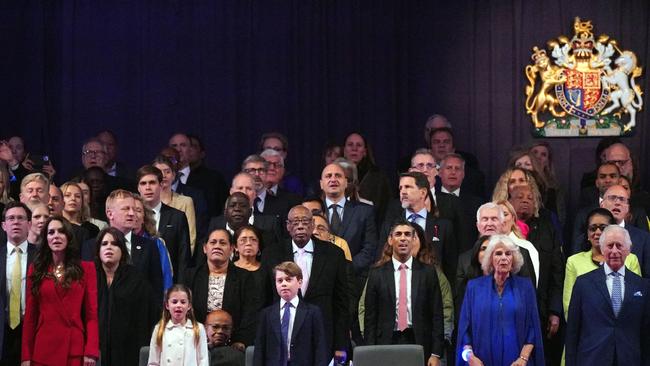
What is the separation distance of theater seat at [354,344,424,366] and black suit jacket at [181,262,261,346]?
2.72 ft

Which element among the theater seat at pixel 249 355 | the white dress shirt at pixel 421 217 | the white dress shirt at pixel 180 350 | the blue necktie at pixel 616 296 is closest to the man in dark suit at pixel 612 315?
the blue necktie at pixel 616 296

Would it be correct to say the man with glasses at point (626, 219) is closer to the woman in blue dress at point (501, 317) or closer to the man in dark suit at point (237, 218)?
the woman in blue dress at point (501, 317)

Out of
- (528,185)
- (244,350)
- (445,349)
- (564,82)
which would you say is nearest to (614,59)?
(564,82)

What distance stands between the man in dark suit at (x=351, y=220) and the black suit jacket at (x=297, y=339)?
1.28 m

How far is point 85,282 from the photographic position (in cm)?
929

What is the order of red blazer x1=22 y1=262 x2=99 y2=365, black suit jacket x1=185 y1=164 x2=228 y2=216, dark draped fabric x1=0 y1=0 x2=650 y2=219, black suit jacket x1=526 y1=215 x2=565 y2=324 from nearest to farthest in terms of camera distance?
red blazer x1=22 y1=262 x2=99 y2=365, black suit jacket x1=526 y1=215 x2=565 y2=324, black suit jacket x1=185 y1=164 x2=228 y2=216, dark draped fabric x1=0 y1=0 x2=650 y2=219

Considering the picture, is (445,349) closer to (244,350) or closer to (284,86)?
(244,350)

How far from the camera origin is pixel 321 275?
9648 millimetres

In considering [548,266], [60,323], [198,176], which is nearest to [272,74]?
[198,176]

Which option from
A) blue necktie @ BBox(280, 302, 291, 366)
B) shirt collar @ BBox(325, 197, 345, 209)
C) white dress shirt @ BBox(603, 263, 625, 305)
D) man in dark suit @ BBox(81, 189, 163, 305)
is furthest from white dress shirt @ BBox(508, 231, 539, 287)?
man in dark suit @ BBox(81, 189, 163, 305)

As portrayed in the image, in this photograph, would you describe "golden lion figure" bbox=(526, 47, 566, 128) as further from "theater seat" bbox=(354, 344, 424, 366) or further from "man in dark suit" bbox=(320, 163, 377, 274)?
"theater seat" bbox=(354, 344, 424, 366)

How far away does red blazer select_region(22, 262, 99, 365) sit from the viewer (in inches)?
362

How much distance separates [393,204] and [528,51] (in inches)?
125

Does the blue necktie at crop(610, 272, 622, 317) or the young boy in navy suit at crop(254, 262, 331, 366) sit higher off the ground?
the blue necktie at crop(610, 272, 622, 317)
